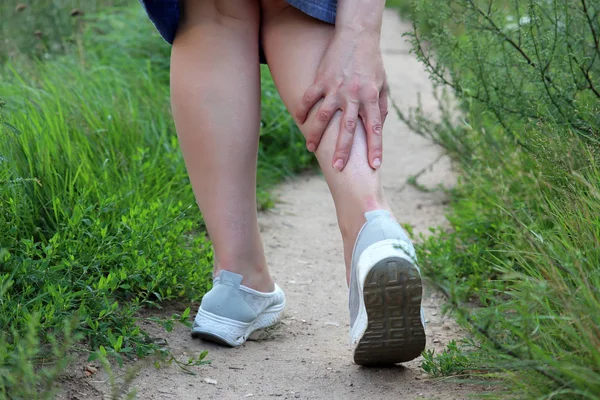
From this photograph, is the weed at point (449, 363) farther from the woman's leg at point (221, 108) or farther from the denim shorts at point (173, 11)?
the denim shorts at point (173, 11)

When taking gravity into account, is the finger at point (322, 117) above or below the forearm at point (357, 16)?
below

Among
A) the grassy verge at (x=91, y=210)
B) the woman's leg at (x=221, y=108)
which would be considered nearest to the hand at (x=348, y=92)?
the woman's leg at (x=221, y=108)

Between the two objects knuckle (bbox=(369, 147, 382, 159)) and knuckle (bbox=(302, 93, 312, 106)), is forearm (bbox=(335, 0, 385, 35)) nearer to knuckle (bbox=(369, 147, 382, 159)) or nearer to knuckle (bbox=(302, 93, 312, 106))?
knuckle (bbox=(302, 93, 312, 106))

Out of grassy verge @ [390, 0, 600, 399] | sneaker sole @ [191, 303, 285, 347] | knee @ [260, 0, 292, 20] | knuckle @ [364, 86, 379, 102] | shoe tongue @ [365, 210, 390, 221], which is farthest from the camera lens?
sneaker sole @ [191, 303, 285, 347]

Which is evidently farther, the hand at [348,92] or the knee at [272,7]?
the knee at [272,7]

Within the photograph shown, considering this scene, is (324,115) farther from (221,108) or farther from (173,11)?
(173,11)

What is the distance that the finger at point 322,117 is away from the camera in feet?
5.77

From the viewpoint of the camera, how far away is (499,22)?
2.59 meters

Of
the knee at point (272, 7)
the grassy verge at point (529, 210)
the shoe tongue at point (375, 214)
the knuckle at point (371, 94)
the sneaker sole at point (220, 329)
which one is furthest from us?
the sneaker sole at point (220, 329)

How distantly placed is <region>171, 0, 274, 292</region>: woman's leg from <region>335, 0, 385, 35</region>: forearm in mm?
253

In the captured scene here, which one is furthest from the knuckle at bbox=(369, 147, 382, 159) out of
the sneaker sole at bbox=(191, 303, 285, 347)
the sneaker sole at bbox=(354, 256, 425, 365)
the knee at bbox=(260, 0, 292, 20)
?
the sneaker sole at bbox=(191, 303, 285, 347)

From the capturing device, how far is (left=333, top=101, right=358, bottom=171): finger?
67.8 inches

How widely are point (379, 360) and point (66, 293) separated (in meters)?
0.75

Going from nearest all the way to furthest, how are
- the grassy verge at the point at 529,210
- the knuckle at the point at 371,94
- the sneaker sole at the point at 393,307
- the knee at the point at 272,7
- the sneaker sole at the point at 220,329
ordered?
the grassy verge at the point at 529,210 → the sneaker sole at the point at 393,307 → the knuckle at the point at 371,94 → the knee at the point at 272,7 → the sneaker sole at the point at 220,329
